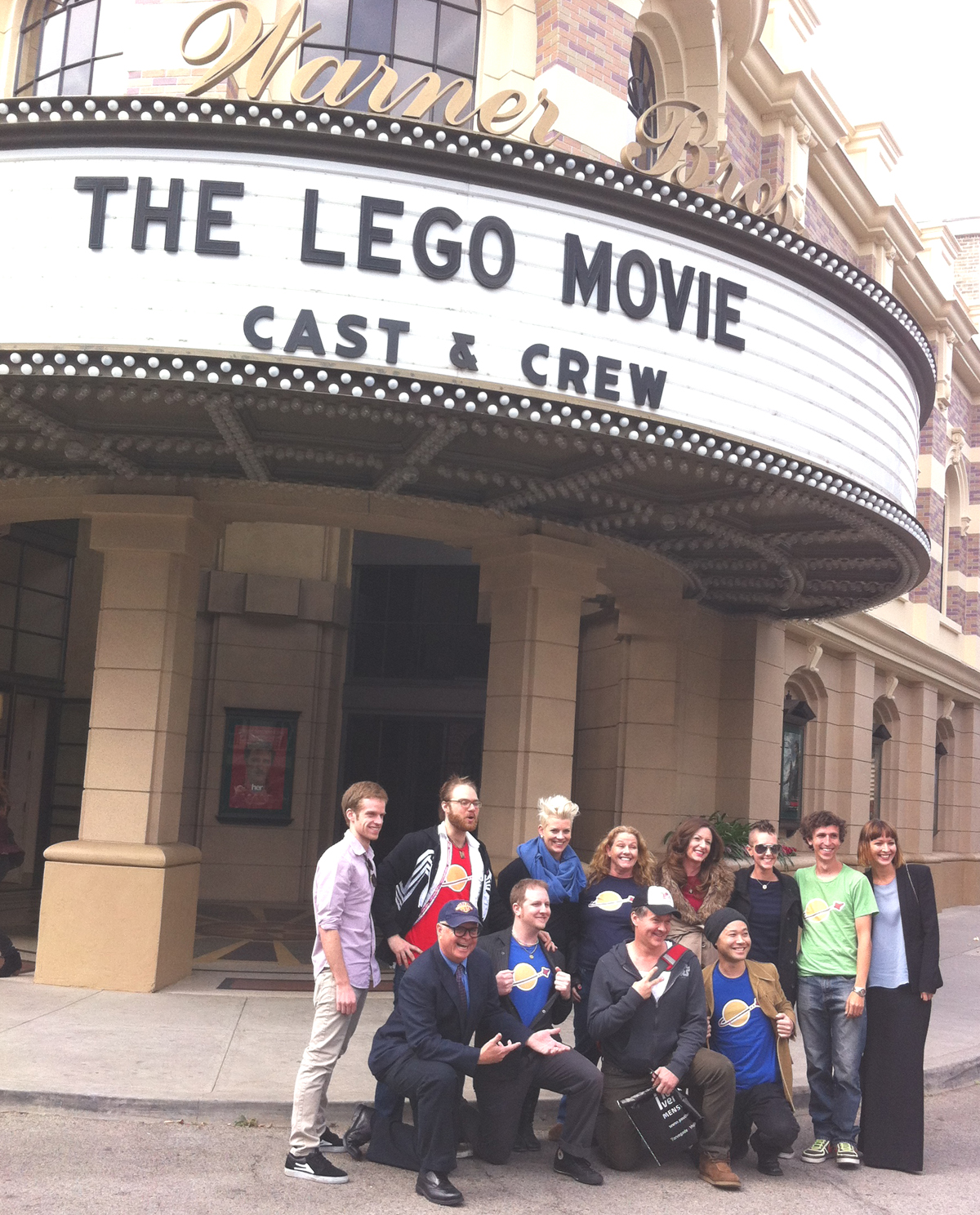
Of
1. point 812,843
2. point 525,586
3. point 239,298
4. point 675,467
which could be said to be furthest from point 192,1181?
point 525,586

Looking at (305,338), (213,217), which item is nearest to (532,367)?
(305,338)

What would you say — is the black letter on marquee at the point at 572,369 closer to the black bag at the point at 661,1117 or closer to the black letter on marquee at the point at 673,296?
the black letter on marquee at the point at 673,296

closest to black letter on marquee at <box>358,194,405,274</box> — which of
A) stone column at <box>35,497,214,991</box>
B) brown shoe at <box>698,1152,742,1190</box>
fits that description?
stone column at <box>35,497,214,991</box>

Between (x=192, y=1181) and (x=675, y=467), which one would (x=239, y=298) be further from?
(x=192, y=1181)

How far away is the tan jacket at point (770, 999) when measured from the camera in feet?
20.5


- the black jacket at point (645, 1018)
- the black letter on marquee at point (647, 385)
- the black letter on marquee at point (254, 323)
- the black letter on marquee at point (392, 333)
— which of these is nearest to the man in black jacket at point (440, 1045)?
the black jacket at point (645, 1018)

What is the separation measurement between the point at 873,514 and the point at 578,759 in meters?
6.61

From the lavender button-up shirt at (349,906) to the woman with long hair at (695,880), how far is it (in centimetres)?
158

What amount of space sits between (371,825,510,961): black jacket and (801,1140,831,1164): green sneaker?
2068 mm

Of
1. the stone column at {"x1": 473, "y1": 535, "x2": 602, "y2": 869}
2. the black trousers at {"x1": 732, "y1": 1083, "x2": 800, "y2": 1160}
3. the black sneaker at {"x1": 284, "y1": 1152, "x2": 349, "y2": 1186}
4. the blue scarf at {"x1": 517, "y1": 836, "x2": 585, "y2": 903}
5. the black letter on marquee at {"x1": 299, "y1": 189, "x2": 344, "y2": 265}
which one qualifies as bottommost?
the black sneaker at {"x1": 284, "y1": 1152, "x2": 349, "y2": 1186}

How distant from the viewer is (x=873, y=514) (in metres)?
9.76

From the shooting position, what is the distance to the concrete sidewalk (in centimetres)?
644

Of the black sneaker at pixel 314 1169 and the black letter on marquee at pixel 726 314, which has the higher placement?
the black letter on marquee at pixel 726 314

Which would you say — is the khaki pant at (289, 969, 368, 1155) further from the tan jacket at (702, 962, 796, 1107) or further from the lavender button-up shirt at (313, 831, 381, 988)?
the tan jacket at (702, 962, 796, 1107)
